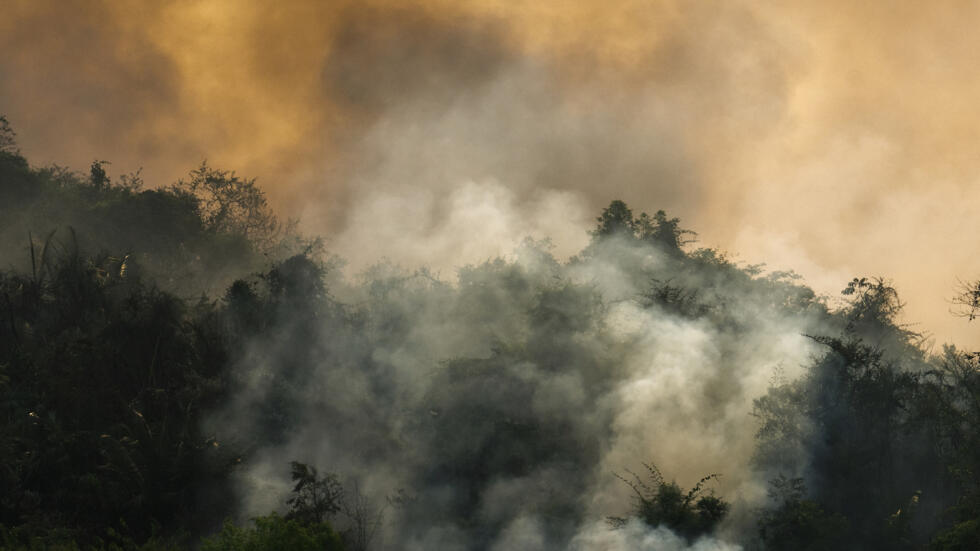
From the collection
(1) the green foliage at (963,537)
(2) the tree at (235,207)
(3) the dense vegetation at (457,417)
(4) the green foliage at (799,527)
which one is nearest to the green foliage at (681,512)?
(3) the dense vegetation at (457,417)

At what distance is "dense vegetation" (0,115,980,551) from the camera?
A: 1900 cm

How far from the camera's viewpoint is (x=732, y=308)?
28359mm

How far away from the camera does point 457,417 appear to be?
22.9 m

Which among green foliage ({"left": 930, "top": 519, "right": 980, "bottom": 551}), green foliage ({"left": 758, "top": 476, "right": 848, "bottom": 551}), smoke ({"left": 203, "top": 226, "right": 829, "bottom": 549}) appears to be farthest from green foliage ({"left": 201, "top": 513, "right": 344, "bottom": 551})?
green foliage ({"left": 930, "top": 519, "right": 980, "bottom": 551})

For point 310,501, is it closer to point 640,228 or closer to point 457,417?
point 457,417

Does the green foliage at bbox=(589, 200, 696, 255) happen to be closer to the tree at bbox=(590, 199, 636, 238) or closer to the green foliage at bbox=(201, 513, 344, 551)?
the tree at bbox=(590, 199, 636, 238)

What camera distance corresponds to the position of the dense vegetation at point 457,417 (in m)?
19.0

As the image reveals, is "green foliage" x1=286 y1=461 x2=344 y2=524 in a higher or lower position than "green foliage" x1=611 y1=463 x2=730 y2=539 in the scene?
higher

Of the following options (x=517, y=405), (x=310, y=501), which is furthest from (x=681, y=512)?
(x=310, y=501)

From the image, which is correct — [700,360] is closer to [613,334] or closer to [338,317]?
[613,334]

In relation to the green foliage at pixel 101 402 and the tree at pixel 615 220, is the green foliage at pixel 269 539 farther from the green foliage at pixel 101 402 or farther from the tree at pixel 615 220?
the tree at pixel 615 220

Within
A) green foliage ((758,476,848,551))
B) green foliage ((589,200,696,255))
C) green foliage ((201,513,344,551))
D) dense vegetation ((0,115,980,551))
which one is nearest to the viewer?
green foliage ((201,513,344,551))

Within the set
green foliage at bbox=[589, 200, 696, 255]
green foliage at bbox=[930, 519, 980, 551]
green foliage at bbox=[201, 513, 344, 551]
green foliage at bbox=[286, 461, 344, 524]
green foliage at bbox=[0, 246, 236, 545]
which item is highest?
green foliage at bbox=[589, 200, 696, 255]

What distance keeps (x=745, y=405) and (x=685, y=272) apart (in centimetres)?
1218
